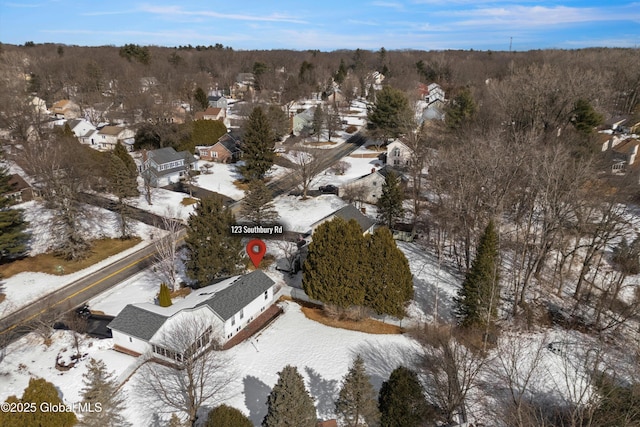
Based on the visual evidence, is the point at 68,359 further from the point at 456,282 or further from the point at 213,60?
the point at 213,60

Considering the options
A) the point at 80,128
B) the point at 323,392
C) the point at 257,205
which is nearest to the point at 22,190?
the point at 80,128

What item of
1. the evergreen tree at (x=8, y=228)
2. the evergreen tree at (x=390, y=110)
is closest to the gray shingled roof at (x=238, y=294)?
the evergreen tree at (x=8, y=228)

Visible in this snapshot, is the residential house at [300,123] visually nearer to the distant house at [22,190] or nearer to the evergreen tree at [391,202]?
the evergreen tree at [391,202]

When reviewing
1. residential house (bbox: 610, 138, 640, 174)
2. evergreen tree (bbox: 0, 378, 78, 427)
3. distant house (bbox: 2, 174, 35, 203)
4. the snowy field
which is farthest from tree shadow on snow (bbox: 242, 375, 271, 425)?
residential house (bbox: 610, 138, 640, 174)

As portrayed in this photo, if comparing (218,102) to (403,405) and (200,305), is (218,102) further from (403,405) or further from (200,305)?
(403,405)

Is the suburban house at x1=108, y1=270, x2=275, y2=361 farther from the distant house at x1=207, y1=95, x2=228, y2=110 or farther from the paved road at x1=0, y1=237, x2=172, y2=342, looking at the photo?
the distant house at x1=207, y1=95, x2=228, y2=110

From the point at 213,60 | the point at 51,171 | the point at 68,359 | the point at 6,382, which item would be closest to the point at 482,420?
the point at 68,359
